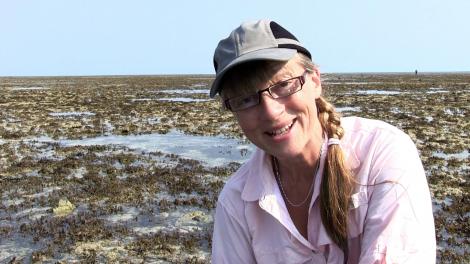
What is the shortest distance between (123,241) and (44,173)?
5.93m

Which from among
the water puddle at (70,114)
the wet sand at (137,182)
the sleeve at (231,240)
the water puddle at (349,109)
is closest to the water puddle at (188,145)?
the wet sand at (137,182)

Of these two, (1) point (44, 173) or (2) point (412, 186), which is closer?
(2) point (412, 186)

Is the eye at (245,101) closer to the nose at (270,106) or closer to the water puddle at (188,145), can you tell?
the nose at (270,106)

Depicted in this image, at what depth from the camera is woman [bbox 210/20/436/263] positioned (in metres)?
1.91

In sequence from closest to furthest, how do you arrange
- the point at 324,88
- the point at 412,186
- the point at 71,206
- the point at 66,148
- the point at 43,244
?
the point at 412,186, the point at 324,88, the point at 43,244, the point at 71,206, the point at 66,148

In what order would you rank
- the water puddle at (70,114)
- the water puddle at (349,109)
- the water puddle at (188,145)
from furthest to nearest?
the water puddle at (70,114)
the water puddle at (349,109)
the water puddle at (188,145)

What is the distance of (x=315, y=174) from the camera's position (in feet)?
7.63

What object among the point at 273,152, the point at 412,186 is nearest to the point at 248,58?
the point at 273,152

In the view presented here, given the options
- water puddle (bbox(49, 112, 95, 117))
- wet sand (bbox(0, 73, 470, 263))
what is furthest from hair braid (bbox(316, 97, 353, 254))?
water puddle (bbox(49, 112, 95, 117))

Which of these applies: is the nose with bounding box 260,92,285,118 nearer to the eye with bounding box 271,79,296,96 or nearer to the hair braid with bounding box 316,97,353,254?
the eye with bounding box 271,79,296,96

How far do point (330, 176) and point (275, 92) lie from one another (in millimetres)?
445

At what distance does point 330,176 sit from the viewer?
2113 mm

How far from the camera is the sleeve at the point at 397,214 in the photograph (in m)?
1.85

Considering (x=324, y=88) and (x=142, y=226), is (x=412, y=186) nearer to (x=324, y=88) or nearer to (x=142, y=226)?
(x=324, y=88)
